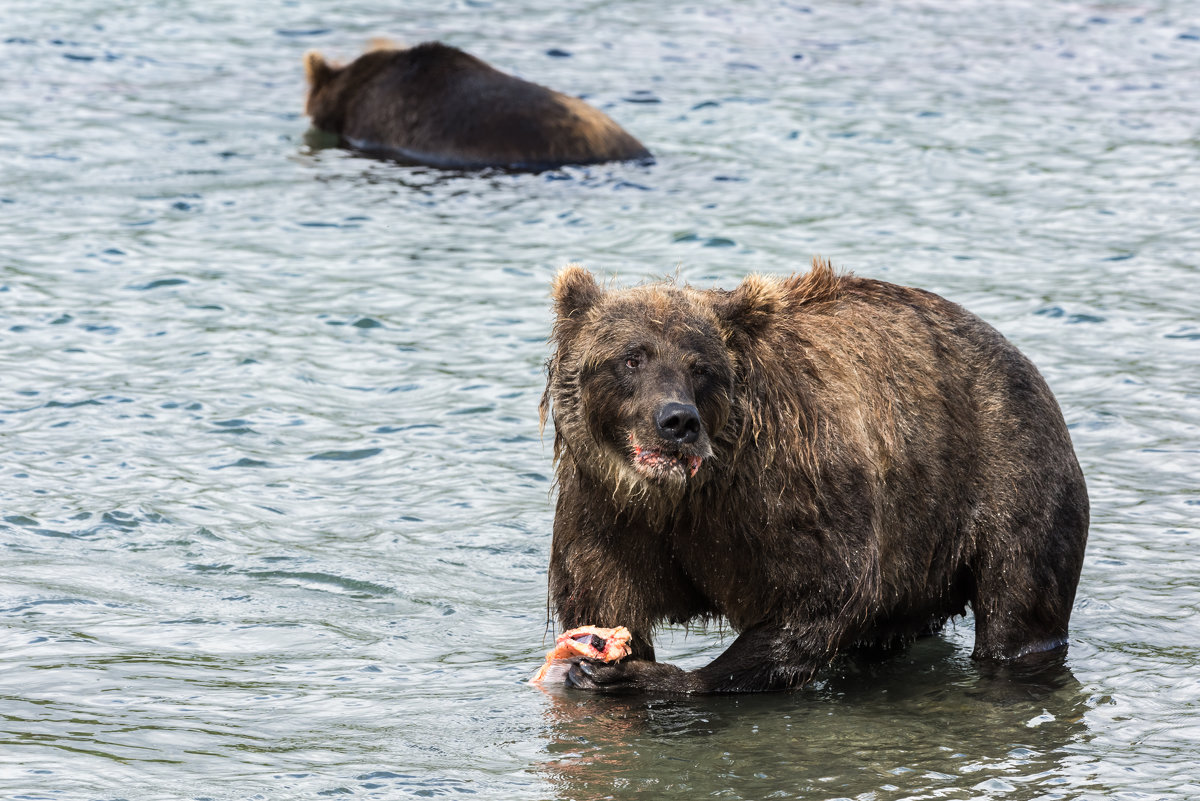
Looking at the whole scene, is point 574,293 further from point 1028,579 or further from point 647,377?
point 1028,579

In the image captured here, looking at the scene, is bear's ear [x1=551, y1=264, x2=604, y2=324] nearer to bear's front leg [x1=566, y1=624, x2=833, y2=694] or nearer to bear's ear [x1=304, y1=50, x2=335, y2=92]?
bear's front leg [x1=566, y1=624, x2=833, y2=694]

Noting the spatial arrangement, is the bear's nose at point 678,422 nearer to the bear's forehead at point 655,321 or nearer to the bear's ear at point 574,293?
the bear's forehead at point 655,321

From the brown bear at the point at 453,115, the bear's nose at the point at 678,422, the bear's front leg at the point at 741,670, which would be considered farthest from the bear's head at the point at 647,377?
the brown bear at the point at 453,115

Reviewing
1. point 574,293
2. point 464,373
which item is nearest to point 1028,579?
point 574,293

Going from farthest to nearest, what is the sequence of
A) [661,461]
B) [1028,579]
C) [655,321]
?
[1028,579]
[655,321]
[661,461]

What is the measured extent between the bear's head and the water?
1.00 m

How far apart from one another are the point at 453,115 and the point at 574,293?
379 inches

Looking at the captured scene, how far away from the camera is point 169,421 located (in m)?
9.93

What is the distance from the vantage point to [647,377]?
234 inches

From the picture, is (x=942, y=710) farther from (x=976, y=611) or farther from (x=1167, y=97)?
(x=1167, y=97)

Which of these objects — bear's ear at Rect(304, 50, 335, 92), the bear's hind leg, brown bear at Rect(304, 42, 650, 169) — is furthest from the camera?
bear's ear at Rect(304, 50, 335, 92)

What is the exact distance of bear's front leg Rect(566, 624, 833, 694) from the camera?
6.34m

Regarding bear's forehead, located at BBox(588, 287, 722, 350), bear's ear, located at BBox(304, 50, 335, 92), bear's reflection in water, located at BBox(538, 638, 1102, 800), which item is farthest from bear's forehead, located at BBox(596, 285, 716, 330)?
bear's ear, located at BBox(304, 50, 335, 92)

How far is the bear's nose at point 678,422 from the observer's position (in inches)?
224
